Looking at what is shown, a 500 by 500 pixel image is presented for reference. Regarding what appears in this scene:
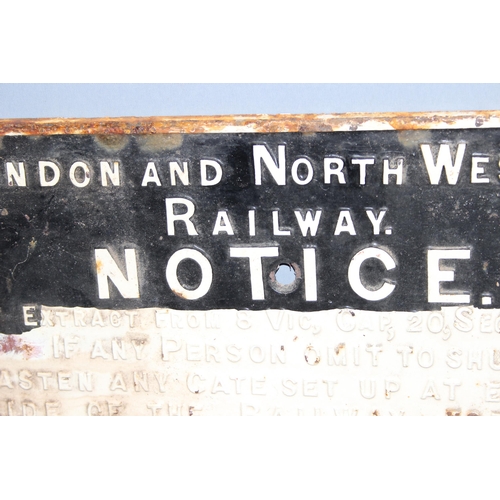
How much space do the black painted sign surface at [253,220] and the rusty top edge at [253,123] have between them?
2 cm

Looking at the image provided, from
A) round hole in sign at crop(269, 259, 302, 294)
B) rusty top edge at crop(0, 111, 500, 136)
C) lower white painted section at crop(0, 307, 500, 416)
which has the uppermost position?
rusty top edge at crop(0, 111, 500, 136)

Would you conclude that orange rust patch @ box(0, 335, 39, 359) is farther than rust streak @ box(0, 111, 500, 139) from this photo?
Yes

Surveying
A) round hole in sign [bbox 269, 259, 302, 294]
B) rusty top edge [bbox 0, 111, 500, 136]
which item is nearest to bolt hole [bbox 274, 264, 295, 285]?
round hole in sign [bbox 269, 259, 302, 294]

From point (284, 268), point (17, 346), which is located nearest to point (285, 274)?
point (284, 268)

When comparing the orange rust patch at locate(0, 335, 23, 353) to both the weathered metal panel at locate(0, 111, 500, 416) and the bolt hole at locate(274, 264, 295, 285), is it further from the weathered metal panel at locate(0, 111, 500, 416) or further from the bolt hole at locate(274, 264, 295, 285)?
the bolt hole at locate(274, 264, 295, 285)

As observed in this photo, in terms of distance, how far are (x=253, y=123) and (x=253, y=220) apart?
22 centimetres

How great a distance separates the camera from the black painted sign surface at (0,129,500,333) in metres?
1.40

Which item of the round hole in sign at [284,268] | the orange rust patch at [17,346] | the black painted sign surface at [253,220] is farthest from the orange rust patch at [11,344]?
the round hole in sign at [284,268]

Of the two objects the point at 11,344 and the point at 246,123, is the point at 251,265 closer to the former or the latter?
the point at 246,123

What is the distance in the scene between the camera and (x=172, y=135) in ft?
4.65

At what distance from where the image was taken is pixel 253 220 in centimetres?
146

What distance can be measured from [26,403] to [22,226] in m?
0.45

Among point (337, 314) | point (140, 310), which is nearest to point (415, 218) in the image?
point (337, 314)

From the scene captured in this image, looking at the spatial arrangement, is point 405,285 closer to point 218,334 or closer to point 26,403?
point 218,334
